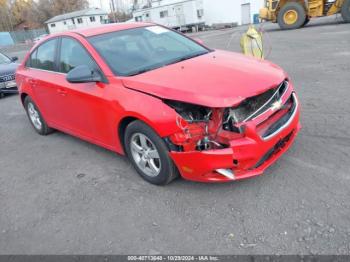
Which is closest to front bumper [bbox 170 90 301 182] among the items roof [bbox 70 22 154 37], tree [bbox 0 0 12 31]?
roof [bbox 70 22 154 37]

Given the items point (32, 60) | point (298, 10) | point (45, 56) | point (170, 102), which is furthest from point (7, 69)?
point (298, 10)

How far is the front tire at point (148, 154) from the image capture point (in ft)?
11.0

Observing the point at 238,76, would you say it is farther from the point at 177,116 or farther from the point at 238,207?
the point at 238,207

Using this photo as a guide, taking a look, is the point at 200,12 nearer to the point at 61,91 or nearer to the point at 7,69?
the point at 7,69

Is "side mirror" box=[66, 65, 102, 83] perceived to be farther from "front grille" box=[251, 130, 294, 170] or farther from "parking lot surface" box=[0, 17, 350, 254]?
"front grille" box=[251, 130, 294, 170]

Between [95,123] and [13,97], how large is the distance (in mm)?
6977

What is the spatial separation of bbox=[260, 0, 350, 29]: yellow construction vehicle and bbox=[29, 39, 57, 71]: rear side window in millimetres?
14863

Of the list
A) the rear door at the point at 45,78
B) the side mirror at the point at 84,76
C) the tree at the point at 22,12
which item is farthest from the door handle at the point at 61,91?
the tree at the point at 22,12

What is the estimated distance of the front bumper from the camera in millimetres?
3000

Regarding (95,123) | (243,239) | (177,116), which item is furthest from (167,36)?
(243,239)

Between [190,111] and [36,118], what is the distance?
3716mm

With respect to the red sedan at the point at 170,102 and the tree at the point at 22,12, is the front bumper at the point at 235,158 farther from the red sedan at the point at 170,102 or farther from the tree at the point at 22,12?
the tree at the point at 22,12

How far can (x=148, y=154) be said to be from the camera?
3588 millimetres

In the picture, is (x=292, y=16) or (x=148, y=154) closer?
(x=148, y=154)
